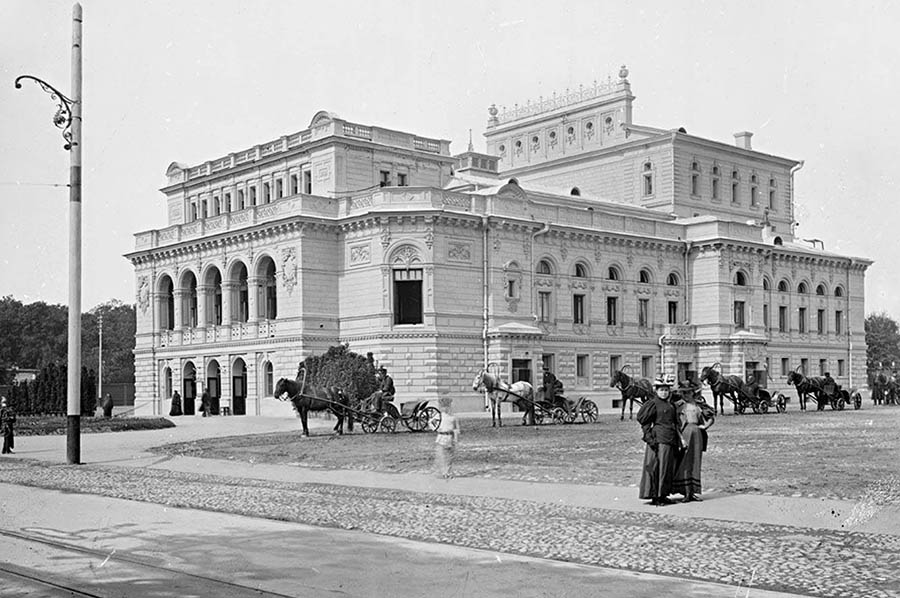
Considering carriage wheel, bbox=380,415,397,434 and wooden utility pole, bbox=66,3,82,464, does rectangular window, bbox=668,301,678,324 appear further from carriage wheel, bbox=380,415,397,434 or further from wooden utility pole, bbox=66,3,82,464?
wooden utility pole, bbox=66,3,82,464

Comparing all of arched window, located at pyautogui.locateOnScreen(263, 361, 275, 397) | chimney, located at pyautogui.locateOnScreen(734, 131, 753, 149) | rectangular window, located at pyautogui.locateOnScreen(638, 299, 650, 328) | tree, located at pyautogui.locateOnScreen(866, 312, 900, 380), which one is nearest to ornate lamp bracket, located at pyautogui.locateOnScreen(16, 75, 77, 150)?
arched window, located at pyautogui.locateOnScreen(263, 361, 275, 397)

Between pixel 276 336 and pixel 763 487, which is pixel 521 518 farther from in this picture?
pixel 276 336

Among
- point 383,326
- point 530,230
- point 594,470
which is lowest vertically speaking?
point 594,470

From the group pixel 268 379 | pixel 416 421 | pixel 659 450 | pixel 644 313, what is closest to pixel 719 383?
pixel 416 421

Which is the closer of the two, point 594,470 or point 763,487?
point 763,487

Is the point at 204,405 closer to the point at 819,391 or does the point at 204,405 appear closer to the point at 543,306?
the point at 543,306

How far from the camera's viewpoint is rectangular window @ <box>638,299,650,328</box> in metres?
64.4

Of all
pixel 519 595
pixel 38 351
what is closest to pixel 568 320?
pixel 519 595

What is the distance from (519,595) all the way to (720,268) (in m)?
58.6

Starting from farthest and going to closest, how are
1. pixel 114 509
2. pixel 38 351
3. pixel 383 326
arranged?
pixel 38 351
pixel 383 326
pixel 114 509

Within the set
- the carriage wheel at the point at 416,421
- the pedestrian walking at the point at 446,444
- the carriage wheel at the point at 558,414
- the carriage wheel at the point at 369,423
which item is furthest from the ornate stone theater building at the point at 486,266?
the pedestrian walking at the point at 446,444

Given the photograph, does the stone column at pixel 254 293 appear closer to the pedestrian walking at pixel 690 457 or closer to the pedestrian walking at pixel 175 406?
the pedestrian walking at pixel 175 406

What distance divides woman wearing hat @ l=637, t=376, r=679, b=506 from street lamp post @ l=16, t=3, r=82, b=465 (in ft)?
44.9

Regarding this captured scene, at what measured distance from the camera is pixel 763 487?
17000 millimetres
